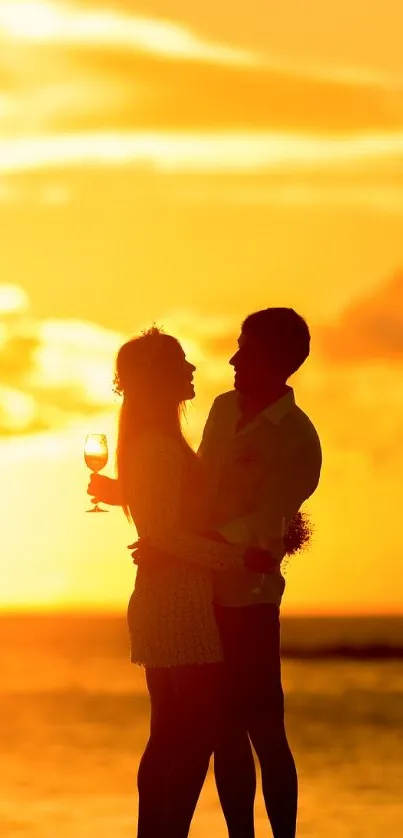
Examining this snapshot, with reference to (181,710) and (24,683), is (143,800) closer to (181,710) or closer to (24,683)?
(181,710)

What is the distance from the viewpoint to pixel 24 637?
299ft

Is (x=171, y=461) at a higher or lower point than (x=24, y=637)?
lower

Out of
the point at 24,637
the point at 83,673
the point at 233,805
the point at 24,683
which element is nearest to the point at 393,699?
the point at 24,683

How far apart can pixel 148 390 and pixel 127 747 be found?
1885cm

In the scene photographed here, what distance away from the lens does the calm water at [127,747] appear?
613 inches

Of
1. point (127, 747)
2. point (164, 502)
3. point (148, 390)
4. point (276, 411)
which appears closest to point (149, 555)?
point (164, 502)

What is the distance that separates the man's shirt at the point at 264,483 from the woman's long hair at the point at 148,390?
466mm

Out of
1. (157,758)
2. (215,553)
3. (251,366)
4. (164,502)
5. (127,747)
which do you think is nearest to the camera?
(164,502)

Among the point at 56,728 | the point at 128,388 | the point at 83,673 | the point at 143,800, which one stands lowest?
the point at 143,800

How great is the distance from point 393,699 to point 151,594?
111 feet

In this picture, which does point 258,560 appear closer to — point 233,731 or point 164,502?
point 164,502

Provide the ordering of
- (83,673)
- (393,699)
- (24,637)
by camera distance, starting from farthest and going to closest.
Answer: (24,637)
(83,673)
(393,699)

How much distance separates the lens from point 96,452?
840cm

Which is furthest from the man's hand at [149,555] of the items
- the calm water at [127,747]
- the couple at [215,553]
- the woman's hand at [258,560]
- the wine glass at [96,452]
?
the calm water at [127,747]
